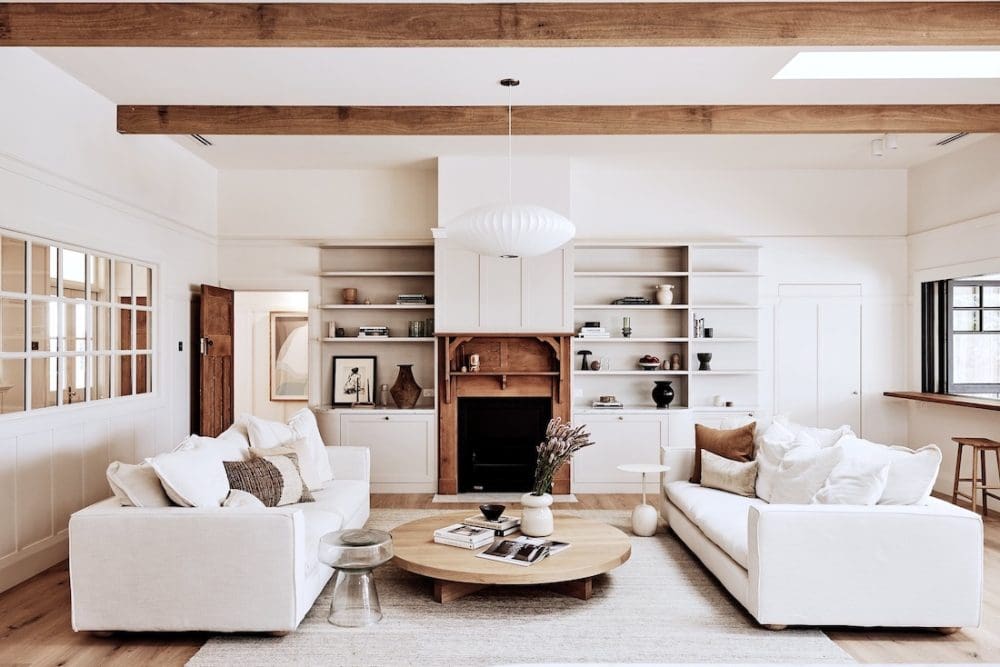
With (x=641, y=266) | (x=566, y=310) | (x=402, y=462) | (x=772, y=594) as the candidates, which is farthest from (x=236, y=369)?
(x=772, y=594)

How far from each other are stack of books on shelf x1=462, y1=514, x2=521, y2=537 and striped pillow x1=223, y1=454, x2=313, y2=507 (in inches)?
38.7

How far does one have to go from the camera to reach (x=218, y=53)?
4.02 m

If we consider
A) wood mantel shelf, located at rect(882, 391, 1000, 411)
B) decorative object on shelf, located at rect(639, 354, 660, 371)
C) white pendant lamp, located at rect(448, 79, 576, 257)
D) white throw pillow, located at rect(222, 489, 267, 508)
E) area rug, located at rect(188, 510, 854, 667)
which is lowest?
area rug, located at rect(188, 510, 854, 667)

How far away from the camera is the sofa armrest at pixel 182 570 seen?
3.12 meters

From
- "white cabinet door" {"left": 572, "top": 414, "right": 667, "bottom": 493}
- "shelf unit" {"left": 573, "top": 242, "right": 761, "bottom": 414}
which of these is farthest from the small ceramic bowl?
"shelf unit" {"left": 573, "top": 242, "right": 761, "bottom": 414}

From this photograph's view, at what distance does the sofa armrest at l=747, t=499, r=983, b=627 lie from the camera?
3.19 metres

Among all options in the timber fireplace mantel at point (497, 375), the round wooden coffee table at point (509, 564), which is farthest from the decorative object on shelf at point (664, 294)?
the round wooden coffee table at point (509, 564)

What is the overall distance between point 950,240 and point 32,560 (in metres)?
7.12

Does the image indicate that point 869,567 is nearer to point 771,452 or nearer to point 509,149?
point 771,452

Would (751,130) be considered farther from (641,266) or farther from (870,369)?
(870,369)

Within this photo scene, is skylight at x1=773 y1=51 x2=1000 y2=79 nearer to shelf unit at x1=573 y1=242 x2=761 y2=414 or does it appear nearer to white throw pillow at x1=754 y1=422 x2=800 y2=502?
white throw pillow at x1=754 y1=422 x2=800 y2=502

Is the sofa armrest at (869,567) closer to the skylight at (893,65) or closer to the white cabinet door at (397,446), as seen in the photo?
the skylight at (893,65)

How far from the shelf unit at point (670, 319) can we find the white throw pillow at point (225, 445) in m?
3.28

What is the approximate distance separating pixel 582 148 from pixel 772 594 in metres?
3.92
